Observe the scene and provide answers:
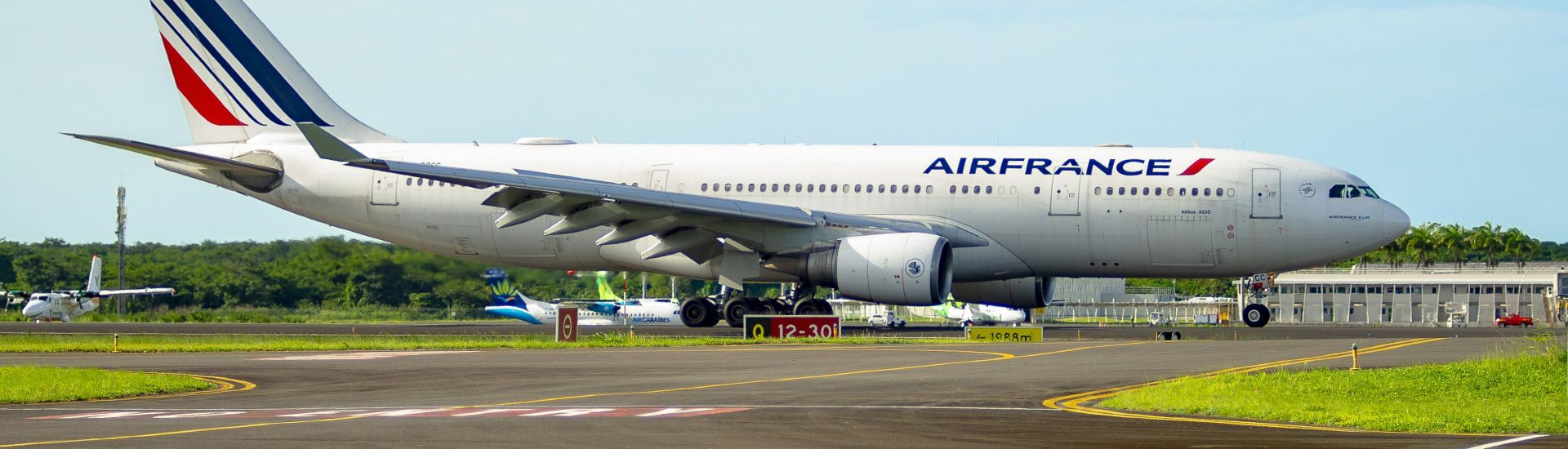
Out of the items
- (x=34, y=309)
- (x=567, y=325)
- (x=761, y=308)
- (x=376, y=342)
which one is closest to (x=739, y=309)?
(x=761, y=308)

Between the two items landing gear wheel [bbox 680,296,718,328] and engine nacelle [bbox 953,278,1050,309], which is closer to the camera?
engine nacelle [bbox 953,278,1050,309]

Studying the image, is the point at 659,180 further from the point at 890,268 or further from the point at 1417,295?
the point at 1417,295

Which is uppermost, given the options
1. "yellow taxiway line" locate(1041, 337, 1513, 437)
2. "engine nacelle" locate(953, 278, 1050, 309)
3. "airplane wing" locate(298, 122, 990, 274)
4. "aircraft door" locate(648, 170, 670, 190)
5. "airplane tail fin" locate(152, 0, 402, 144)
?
"airplane tail fin" locate(152, 0, 402, 144)

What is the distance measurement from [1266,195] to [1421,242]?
95.1m

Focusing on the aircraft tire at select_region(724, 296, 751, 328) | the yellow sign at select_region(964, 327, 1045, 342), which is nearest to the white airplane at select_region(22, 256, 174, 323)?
the aircraft tire at select_region(724, 296, 751, 328)

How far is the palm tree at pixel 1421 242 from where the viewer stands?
386 ft

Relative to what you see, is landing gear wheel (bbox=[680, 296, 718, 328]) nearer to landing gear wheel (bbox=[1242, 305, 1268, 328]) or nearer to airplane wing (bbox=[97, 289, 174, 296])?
landing gear wheel (bbox=[1242, 305, 1268, 328])

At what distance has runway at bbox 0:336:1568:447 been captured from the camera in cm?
1174

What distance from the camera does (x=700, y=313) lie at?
34719 mm

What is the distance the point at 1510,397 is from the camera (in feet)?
48.2

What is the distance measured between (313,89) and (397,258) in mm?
4551

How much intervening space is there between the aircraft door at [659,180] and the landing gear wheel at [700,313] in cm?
295

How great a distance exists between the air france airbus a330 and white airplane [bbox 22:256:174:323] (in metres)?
24.3

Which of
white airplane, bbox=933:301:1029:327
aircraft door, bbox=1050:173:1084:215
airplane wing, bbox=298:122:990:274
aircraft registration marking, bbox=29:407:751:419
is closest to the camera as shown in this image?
aircraft registration marking, bbox=29:407:751:419
